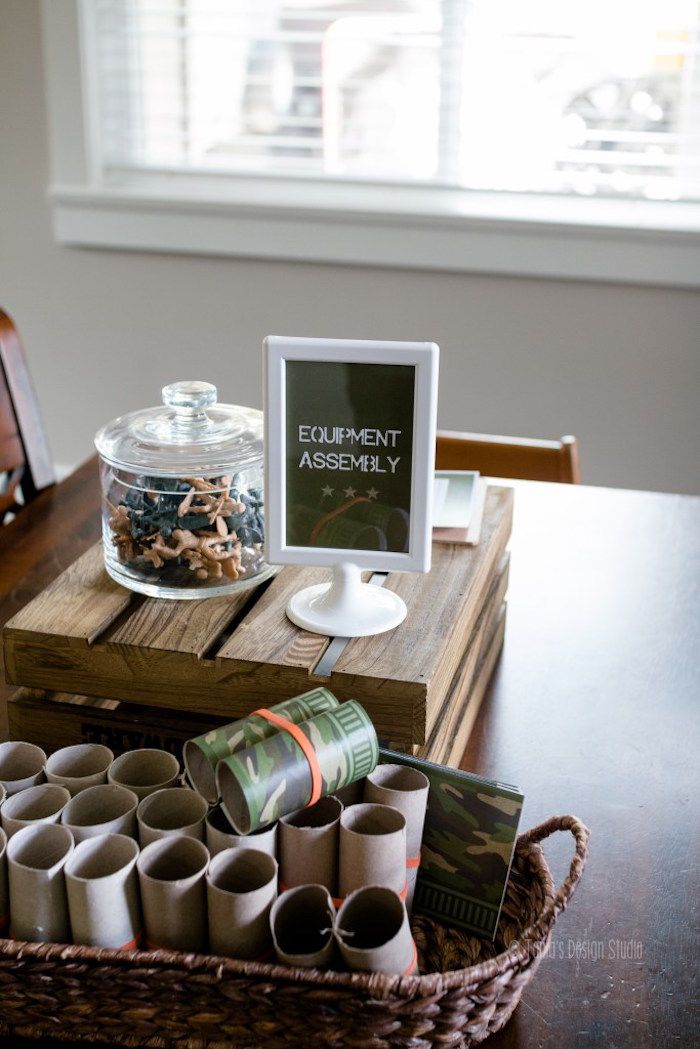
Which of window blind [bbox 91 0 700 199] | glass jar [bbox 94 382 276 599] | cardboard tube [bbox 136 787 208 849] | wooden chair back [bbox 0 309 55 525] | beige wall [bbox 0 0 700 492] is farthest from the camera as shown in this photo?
beige wall [bbox 0 0 700 492]

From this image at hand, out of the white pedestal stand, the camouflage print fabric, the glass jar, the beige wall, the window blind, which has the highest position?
the window blind

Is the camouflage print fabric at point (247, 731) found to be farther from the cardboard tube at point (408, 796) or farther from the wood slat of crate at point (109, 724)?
the wood slat of crate at point (109, 724)

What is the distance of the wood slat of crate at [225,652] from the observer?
0.88m

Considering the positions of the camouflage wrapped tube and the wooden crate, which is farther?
the wooden crate

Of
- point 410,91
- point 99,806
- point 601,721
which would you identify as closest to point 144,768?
point 99,806

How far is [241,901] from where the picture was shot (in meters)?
0.67

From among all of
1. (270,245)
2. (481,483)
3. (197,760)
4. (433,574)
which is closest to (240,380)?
(270,245)

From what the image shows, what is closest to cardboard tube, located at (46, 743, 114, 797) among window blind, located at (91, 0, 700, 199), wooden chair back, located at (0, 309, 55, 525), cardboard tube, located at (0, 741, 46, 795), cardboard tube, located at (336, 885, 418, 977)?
cardboard tube, located at (0, 741, 46, 795)

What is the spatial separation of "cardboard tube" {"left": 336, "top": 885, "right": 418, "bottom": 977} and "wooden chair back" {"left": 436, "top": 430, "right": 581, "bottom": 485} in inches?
44.8

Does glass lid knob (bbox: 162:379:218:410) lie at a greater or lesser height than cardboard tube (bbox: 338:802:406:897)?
greater

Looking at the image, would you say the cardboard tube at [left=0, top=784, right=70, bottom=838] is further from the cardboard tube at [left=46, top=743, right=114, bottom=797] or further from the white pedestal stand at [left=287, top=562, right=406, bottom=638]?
the white pedestal stand at [left=287, top=562, right=406, bottom=638]

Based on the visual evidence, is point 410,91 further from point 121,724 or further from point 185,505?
point 121,724

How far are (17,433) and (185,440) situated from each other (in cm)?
78

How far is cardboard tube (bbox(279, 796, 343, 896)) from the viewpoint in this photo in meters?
0.71
